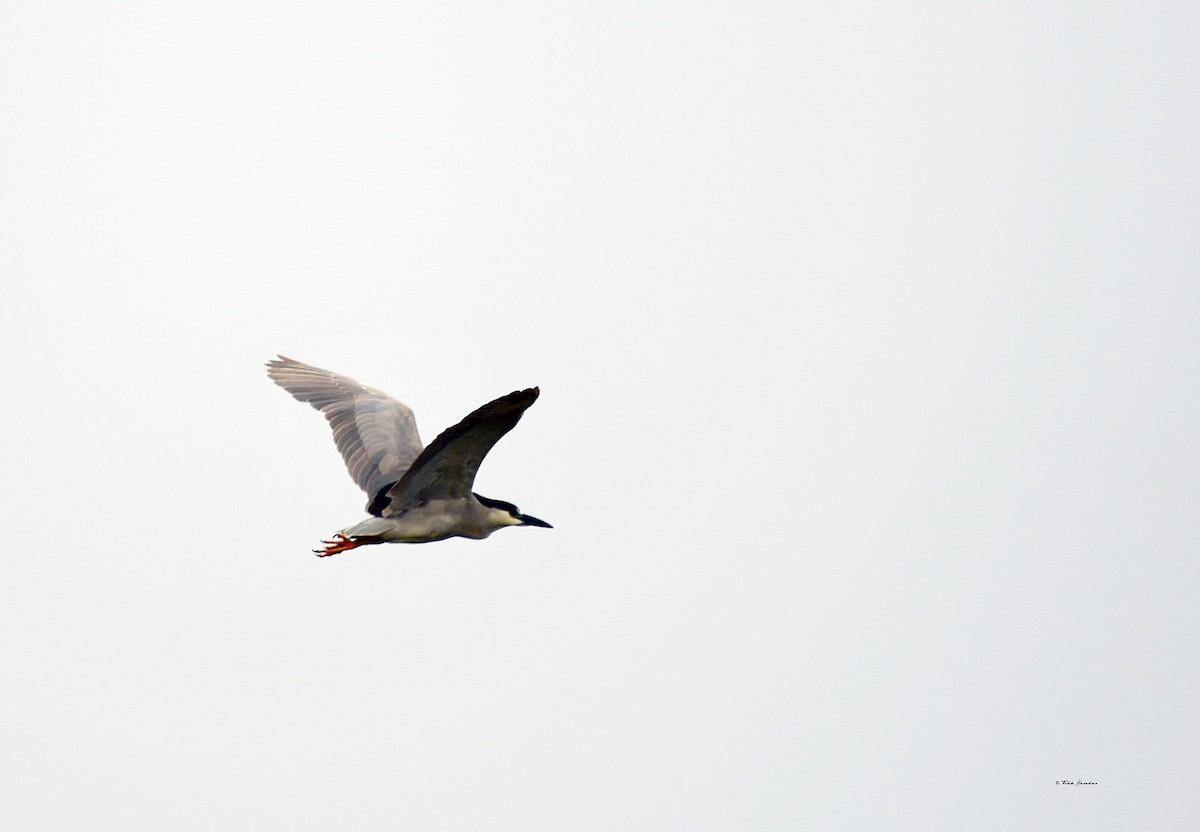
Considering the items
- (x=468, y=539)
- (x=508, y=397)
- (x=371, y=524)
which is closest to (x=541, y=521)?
(x=468, y=539)

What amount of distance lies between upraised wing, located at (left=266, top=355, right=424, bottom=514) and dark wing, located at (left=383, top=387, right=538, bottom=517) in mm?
1195

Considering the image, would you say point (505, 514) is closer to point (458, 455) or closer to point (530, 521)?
point (530, 521)

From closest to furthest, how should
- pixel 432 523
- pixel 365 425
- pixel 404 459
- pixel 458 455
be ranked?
pixel 458 455
pixel 432 523
pixel 404 459
pixel 365 425

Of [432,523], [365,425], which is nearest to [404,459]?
[365,425]

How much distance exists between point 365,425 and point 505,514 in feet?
8.20

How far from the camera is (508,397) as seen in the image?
539 inches

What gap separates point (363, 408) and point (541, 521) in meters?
2.80

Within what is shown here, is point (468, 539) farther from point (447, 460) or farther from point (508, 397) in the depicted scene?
point (508, 397)

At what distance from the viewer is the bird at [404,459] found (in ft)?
48.5

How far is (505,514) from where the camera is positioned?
56.1 feet

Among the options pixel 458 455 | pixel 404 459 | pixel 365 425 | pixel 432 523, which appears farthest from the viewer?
pixel 365 425

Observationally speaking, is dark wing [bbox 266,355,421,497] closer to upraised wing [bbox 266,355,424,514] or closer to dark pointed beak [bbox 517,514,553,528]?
upraised wing [bbox 266,355,424,514]

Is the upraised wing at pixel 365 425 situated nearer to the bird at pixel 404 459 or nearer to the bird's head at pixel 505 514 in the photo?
the bird at pixel 404 459

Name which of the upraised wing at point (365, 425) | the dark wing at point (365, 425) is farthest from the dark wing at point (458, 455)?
the dark wing at point (365, 425)
